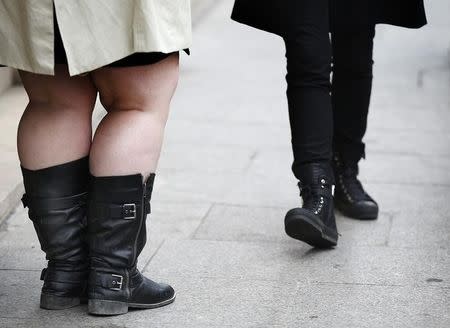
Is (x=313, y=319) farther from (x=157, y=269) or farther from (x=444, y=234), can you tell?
(x=444, y=234)

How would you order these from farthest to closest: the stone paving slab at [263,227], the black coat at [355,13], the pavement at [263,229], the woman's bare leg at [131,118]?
the stone paving slab at [263,227], the black coat at [355,13], the pavement at [263,229], the woman's bare leg at [131,118]

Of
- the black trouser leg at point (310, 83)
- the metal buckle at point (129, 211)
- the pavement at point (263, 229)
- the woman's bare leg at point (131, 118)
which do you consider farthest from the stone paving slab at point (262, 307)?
the black trouser leg at point (310, 83)

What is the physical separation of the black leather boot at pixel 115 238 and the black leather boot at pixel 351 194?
1312 millimetres

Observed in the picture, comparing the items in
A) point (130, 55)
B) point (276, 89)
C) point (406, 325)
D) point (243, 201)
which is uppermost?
point (130, 55)

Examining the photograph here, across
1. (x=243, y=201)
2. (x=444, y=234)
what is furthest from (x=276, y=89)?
(x=444, y=234)

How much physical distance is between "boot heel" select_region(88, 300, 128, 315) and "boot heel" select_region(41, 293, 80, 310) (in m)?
0.10

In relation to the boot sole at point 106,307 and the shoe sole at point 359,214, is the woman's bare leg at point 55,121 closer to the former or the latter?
the boot sole at point 106,307

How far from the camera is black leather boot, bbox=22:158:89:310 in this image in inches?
114

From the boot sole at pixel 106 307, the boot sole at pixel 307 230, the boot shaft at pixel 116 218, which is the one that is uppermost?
the boot shaft at pixel 116 218

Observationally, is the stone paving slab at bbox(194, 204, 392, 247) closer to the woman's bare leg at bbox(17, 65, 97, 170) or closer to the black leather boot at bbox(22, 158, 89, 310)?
the black leather boot at bbox(22, 158, 89, 310)

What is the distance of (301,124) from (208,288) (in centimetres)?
75

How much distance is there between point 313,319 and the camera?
2973mm

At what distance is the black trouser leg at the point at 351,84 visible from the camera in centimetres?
385

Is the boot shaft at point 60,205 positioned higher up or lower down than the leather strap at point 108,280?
higher up
